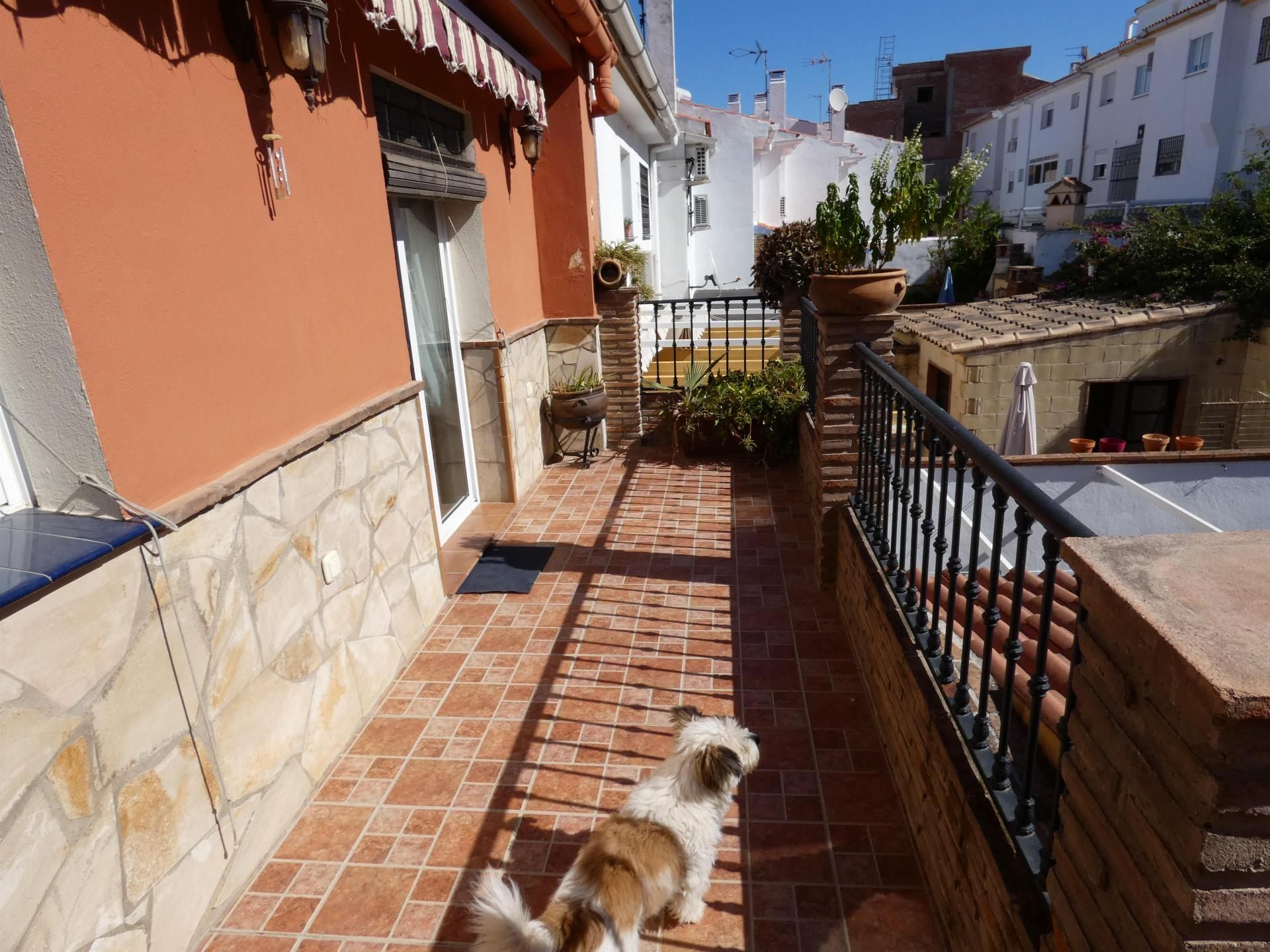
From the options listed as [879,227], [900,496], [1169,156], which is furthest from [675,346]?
[1169,156]

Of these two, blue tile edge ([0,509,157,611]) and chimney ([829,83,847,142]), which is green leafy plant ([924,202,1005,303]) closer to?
chimney ([829,83,847,142])

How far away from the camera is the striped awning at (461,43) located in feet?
11.2

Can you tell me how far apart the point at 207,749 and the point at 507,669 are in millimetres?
1614

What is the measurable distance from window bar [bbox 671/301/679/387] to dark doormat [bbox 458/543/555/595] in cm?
290

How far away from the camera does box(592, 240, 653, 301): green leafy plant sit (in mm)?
7633

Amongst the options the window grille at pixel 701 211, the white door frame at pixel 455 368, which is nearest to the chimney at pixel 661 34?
the window grille at pixel 701 211

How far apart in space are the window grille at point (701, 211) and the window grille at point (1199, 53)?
1393 cm

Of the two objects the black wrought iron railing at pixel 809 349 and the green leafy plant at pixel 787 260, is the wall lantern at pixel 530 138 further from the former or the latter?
the black wrought iron railing at pixel 809 349

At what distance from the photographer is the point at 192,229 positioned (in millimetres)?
2424

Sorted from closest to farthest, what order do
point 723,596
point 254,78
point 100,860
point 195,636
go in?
point 100,860, point 195,636, point 254,78, point 723,596

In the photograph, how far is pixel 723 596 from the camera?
15.0ft

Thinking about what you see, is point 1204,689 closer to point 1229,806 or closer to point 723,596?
point 1229,806

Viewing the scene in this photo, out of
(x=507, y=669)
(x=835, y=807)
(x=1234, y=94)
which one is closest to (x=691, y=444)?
(x=507, y=669)

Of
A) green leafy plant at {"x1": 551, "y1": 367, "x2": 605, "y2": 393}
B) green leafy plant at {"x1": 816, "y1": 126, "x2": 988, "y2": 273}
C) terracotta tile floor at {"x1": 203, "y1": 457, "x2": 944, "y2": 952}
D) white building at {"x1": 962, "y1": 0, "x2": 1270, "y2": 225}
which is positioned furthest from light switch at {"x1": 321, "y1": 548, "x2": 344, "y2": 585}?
white building at {"x1": 962, "y1": 0, "x2": 1270, "y2": 225}
